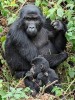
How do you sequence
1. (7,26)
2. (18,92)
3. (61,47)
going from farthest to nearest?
(7,26), (61,47), (18,92)

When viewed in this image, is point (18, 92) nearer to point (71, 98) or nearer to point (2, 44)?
Result: point (71, 98)

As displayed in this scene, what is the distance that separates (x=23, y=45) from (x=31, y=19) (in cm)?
44

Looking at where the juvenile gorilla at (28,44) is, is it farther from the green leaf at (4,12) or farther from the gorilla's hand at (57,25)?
the green leaf at (4,12)

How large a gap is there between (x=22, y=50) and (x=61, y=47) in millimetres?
753

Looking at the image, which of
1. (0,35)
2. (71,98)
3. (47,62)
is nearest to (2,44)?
(0,35)

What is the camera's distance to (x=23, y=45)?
6.60 metres

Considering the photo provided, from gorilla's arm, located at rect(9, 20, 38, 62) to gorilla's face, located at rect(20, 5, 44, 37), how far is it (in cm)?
12

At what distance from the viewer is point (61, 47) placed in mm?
7023

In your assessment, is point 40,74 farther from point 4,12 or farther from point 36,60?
point 4,12

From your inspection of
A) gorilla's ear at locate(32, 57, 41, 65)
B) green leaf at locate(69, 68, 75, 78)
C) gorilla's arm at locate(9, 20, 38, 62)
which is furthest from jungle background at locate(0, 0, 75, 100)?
gorilla's arm at locate(9, 20, 38, 62)

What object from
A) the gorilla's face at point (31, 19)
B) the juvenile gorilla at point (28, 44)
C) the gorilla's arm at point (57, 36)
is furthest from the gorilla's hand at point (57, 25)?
the gorilla's face at point (31, 19)

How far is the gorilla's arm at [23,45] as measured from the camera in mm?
6574

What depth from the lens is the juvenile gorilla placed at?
21.2ft

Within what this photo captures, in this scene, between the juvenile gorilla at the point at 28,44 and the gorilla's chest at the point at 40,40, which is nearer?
the juvenile gorilla at the point at 28,44
